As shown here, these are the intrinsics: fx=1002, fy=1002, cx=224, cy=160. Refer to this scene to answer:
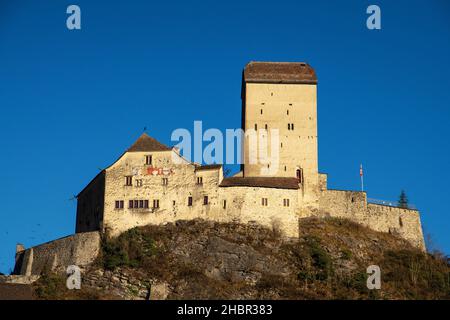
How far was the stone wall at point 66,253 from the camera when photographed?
296 feet

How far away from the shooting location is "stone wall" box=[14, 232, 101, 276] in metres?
90.2

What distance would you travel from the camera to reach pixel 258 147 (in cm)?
10050

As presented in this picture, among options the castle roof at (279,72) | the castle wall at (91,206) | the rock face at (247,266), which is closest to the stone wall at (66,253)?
the rock face at (247,266)

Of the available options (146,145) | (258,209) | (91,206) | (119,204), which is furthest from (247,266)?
(91,206)

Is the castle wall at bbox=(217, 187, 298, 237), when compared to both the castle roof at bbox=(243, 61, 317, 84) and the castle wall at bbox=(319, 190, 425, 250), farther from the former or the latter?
the castle roof at bbox=(243, 61, 317, 84)

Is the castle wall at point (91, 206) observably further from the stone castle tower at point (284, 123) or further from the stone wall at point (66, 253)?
the stone castle tower at point (284, 123)

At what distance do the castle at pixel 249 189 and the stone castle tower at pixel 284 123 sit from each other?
0.33ft

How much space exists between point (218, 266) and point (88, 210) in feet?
55.4

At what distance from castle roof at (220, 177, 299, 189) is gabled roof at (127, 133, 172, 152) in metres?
6.81

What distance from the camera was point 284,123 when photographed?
101 meters

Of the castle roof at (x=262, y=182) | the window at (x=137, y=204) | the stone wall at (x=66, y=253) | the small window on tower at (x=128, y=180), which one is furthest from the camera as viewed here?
the small window on tower at (x=128, y=180)

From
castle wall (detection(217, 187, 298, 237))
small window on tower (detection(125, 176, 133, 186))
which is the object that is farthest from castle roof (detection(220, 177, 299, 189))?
small window on tower (detection(125, 176, 133, 186))
